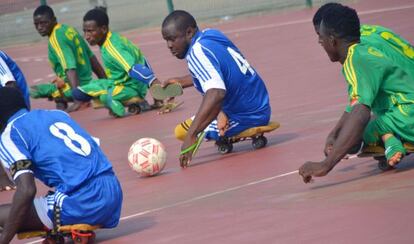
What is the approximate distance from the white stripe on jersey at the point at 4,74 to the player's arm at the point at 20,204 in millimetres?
4831

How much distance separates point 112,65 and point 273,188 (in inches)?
280

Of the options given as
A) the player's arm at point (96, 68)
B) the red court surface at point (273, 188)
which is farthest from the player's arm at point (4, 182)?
the player's arm at point (96, 68)

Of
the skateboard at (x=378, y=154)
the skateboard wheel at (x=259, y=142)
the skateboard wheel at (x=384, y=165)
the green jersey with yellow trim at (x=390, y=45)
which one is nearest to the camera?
the green jersey with yellow trim at (x=390, y=45)

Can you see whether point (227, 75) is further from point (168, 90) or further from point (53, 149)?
point (53, 149)

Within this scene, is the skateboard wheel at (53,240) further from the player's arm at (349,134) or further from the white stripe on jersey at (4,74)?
the white stripe on jersey at (4,74)

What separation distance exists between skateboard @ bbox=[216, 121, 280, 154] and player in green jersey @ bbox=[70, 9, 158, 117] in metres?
4.26

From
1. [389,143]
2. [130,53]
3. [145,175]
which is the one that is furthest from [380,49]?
[130,53]

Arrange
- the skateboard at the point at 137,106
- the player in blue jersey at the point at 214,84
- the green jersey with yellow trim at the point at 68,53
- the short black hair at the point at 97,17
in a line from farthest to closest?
the green jersey with yellow trim at the point at 68,53, the skateboard at the point at 137,106, the short black hair at the point at 97,17, the player in blue jersey at the point at 214,84

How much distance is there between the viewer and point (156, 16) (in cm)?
3097

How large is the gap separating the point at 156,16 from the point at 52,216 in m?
23.3

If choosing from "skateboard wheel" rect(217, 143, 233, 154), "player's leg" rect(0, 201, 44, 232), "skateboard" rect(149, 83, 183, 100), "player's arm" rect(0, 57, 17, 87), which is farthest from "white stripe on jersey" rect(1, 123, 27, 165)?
"player's arm" rect(0, 57, 17, 87)

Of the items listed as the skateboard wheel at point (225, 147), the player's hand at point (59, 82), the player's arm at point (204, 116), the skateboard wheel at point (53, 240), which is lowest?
the player's hand at point (59, 82)

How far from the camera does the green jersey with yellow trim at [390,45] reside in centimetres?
830

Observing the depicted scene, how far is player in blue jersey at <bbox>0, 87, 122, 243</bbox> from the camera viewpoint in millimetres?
7723
